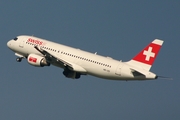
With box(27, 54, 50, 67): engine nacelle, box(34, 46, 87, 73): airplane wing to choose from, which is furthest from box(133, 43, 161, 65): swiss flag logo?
box(27, 54, 50, 67): engine nacelle

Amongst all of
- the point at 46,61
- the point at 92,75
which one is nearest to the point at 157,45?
the point at 92,75

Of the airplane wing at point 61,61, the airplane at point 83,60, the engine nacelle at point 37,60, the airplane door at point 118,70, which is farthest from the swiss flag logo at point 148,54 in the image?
the engine nacelle at point 37,60

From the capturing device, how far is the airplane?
86.8 metres

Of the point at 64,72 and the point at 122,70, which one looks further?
the point at 64,72

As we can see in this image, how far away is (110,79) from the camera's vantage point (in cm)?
8906

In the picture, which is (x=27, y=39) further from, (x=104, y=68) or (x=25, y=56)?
(x=104, y=68)

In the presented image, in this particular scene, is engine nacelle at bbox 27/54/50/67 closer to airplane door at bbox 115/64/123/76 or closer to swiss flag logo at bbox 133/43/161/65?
airplane door at bbox 115/64/123/76

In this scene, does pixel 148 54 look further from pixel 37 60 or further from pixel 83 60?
pixel 37 60

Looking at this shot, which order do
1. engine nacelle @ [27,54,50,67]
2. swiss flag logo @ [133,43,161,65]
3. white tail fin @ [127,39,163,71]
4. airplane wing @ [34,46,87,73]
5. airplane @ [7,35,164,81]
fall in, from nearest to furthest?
airplane @ [7,35,164,81]
white tail fin @ [127,39,163,71]
swiss flag logo @ [133,43,161,65]
airplane wing @ [34,46,87,73]
engine nacelle @ [27,54,50,67]

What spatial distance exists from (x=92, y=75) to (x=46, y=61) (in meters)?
7.70

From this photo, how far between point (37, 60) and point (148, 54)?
17.7m

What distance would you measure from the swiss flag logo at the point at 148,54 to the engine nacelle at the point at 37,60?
14.5 meters

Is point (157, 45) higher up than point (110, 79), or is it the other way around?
point (157, 45)

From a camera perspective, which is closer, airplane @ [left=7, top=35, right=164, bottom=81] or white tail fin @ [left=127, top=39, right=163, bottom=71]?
airplane @ [left=7, top=35, right=164, bottom=81]
